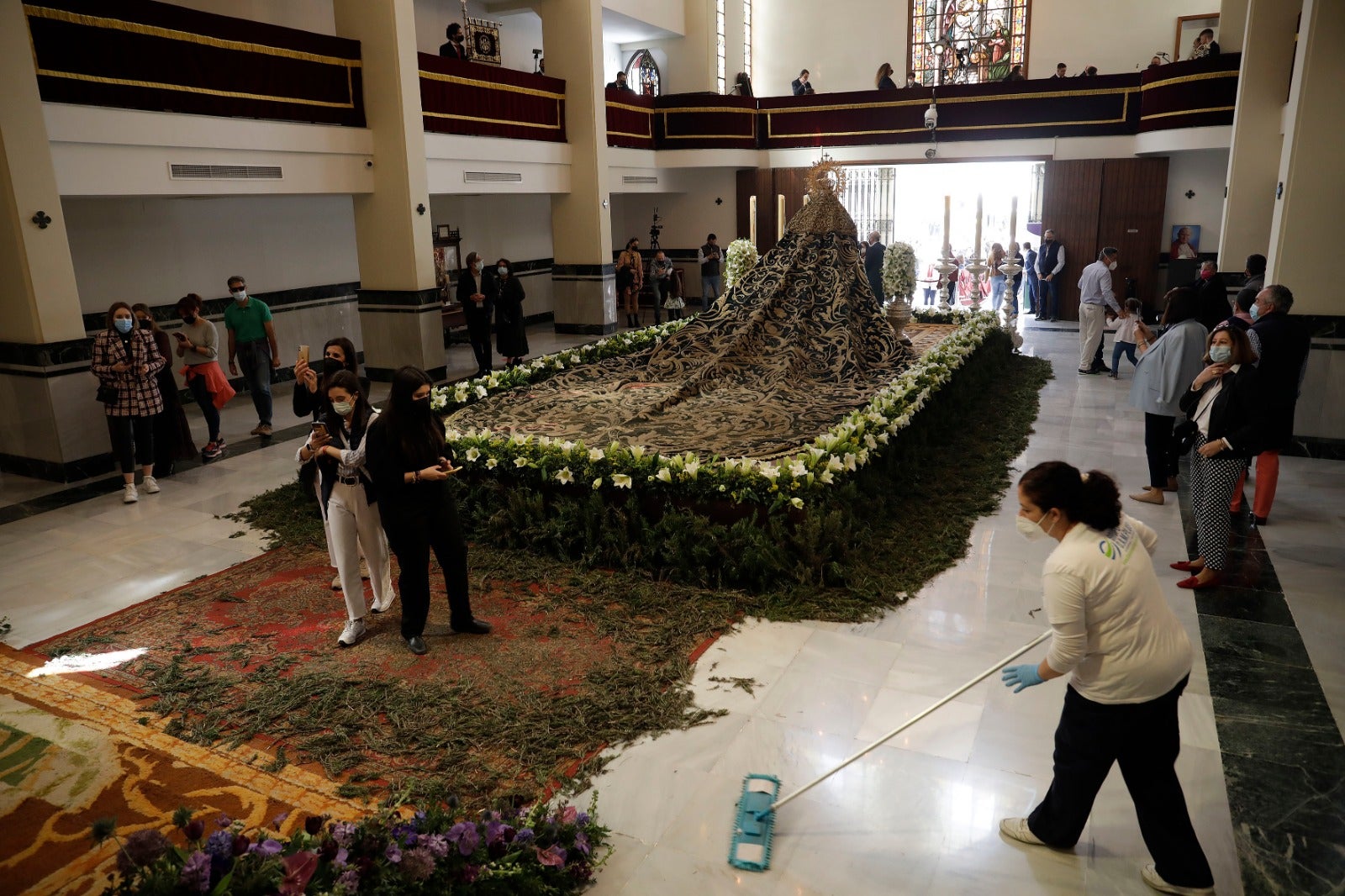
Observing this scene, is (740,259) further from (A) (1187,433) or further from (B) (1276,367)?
(A) (1187,433)

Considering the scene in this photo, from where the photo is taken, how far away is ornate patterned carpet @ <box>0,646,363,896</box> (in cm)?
363

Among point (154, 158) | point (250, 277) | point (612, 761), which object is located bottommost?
point (612, 761)

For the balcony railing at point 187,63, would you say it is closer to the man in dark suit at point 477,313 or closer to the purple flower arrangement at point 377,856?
the man in dark suit at point 477,313

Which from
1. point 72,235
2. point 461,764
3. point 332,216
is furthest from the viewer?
point 332,216

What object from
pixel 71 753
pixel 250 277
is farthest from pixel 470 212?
pixel 71 753

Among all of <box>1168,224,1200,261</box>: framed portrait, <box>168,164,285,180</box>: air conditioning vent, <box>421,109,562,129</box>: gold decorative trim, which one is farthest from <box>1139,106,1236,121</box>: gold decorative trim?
<box>168,164,285,180</box>: air conditioning vent

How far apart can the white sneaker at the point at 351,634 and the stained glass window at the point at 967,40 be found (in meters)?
18.4

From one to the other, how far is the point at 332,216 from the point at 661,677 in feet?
38.0

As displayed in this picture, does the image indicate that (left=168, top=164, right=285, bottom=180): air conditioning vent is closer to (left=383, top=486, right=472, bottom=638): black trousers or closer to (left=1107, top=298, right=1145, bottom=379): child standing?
(left=383, top=486, right=472, bottom=638): black trousers

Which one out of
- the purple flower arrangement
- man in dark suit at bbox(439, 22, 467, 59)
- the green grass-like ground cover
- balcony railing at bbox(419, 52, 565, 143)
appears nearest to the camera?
the purple flower arrangement

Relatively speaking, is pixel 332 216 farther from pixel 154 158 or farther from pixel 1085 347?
pixel 1085 347

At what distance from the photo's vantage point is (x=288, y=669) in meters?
A: 5.17

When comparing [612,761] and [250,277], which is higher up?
[250,277]

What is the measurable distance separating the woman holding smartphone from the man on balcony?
1585cm
